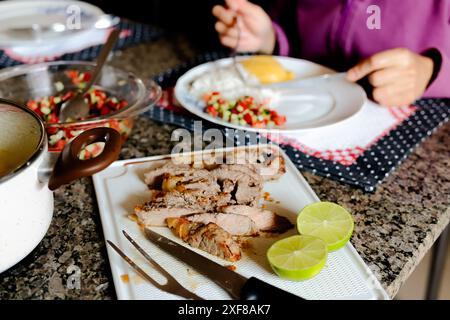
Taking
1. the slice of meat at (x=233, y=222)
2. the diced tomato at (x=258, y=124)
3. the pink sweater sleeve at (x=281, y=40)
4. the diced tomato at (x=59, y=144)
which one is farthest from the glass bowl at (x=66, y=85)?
the pink sweater sleeve at (x=281, y=40)

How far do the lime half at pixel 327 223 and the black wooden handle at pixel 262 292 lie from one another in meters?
0.14

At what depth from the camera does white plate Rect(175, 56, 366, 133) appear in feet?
3.67

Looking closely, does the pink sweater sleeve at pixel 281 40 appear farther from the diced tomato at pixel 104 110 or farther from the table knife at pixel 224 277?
the table knife at pixel 224 277

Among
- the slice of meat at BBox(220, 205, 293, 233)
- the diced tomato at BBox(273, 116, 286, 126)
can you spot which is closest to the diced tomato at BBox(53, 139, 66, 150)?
the slice of meat at BBox(220, 205, 293, 233)

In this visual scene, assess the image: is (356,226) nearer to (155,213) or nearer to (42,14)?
(155,213)

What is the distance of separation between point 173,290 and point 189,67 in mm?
844

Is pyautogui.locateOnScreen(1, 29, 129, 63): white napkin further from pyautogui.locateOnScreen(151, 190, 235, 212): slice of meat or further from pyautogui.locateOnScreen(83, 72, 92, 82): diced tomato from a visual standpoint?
pyautogui.locateOnScreen(151, 190, 235, 212): slice of meat

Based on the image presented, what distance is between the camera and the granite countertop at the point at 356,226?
730 mm

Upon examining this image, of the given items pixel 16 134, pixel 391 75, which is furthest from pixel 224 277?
pixel 391 75

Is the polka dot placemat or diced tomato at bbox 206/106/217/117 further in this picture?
diced tomato at bbox 206/106/217/117

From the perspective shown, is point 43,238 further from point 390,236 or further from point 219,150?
point 390,236

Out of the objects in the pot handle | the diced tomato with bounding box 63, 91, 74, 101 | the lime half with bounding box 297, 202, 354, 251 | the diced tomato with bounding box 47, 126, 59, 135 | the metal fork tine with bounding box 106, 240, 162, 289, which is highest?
the pot handle

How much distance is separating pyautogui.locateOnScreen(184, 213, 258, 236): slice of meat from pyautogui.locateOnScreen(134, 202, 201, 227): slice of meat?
26mm
